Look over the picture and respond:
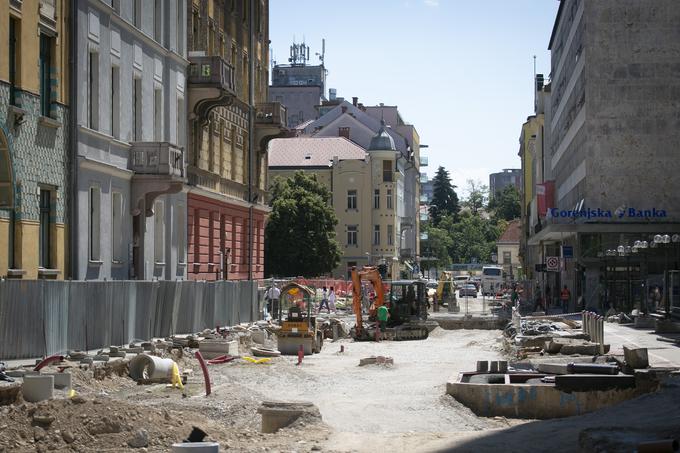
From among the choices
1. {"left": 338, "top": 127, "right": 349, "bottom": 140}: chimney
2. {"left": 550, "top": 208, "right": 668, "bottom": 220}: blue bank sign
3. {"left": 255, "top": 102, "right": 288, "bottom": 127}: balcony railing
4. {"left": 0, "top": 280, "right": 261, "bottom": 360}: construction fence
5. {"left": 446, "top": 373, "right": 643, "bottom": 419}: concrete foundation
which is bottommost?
{"left": 446, "top": 373, "right": 643, "bottom": 419}: concrete foundation

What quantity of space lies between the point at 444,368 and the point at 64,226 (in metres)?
10.7

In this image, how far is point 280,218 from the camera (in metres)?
80.9

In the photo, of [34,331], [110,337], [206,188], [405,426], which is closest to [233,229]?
[206,188]

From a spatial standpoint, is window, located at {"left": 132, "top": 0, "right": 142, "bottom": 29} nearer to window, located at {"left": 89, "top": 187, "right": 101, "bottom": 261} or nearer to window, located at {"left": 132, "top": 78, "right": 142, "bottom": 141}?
window, located at {"left": 132, "top": 78, "right": 142, "bottom": 141}

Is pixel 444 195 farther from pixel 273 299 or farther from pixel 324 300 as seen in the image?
pixel 273 299

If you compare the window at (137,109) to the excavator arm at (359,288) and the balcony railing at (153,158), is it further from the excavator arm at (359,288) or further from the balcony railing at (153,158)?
the excavator arm at (359,288)

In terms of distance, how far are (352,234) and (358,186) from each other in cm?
409

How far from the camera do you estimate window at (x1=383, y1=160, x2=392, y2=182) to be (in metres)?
97.8

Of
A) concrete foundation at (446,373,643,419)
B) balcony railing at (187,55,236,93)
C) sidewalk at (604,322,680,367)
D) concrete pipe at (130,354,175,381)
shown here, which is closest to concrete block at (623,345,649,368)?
concrete foundation at (446,373,643,419)

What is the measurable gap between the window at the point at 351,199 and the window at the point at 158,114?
61.3 m

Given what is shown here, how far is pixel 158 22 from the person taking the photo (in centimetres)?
3584

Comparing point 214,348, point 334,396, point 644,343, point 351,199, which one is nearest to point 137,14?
point 214,348

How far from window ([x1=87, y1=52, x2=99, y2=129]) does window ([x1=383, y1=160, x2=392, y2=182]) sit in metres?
68.4

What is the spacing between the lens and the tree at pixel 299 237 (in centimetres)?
8075
